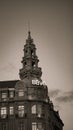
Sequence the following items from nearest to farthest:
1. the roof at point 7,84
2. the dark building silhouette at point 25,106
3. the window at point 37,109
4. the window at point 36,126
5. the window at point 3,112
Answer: the window at point 36,126
the dark building silhouette at point 25,106
the window at point 37,109
the window at point 3,112
the roof at point 7,84

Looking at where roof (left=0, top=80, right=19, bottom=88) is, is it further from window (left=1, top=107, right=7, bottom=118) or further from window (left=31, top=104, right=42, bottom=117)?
window (left=31, top=104, right=42, bottom=117)

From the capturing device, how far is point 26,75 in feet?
279

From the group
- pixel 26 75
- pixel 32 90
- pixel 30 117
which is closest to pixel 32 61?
pixel 26 75

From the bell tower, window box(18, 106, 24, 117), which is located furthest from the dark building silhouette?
the bell tower

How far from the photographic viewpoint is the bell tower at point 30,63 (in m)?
85.1

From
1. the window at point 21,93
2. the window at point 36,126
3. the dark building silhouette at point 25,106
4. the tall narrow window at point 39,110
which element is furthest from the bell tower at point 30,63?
the window at point 36,126


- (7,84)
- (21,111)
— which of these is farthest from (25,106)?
(7,84)

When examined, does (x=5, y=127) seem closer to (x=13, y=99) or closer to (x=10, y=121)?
(x=10, y=121)

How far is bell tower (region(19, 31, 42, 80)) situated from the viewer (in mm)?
85062

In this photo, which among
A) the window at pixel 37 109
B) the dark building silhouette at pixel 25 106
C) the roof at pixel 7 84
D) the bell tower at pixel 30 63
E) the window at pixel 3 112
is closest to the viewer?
the dark building silhouette at pixel 25 106

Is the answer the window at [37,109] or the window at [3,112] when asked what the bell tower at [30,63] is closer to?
the window at [37,109]

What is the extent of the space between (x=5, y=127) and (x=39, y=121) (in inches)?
315

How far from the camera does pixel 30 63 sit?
8619cm

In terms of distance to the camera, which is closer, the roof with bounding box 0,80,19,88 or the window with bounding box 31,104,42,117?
the window with bounding box 31,104,42,117
